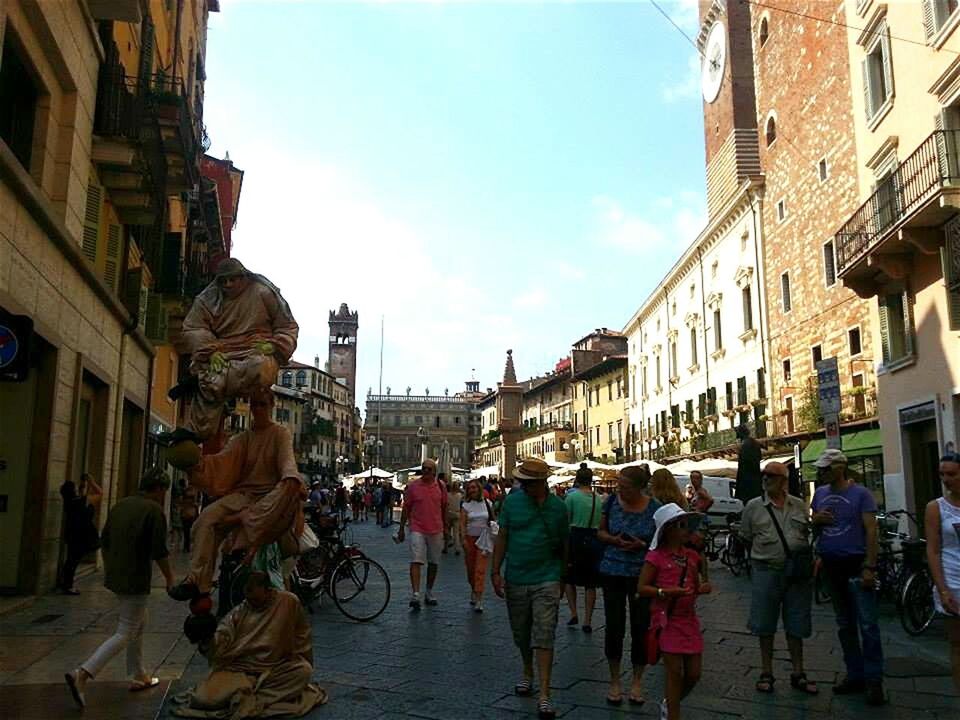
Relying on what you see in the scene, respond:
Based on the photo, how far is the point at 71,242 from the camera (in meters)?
10.9

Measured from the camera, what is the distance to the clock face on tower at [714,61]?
1700 inches

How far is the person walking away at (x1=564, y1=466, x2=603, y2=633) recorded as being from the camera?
7457 millimetres

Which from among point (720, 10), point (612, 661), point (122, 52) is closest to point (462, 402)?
point (720, 10)

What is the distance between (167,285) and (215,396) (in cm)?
1620

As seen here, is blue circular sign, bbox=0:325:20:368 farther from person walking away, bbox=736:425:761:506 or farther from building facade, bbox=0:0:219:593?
person walking away, bbox=736:425:761:506

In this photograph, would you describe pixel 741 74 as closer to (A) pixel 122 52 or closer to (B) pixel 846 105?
(B) pixel 846 105

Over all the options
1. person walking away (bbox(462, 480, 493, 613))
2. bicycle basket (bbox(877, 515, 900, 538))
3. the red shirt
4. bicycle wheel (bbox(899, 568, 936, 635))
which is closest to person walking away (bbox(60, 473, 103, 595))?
the red shirt

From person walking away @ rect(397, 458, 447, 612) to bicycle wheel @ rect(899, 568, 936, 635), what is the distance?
217 inches

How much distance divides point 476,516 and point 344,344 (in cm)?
12978

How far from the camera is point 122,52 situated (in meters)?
15.2

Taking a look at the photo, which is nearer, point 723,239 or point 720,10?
point 723,239

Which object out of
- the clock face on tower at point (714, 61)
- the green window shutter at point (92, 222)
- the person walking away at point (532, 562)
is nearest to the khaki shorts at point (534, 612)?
the person walking away at point (532, 562)

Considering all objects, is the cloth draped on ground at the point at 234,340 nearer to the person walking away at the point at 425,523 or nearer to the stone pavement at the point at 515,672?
the stone pavement at the point at 515,672

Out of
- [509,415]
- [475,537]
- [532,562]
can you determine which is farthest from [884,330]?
[509,415]
